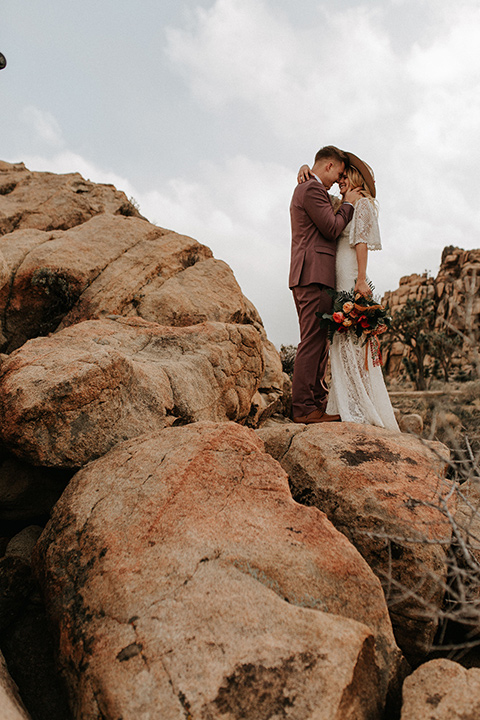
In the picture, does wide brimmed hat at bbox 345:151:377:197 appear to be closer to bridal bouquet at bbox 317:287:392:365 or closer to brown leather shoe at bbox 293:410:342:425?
bridal bouquet at bbox 317:287:392:365

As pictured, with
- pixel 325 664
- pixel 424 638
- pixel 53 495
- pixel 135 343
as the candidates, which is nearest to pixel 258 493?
pixel 325 664

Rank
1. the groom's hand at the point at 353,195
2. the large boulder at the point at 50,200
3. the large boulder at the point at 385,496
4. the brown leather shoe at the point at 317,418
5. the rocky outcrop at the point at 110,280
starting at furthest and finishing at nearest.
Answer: the large boulder at the point at 50,200 → the rocky outcrop at the point at 110,280 → the groom's hand at the point at 353,195 → the brown leather shoe at the point at 317,418 → the large boulder at the point at 385,496

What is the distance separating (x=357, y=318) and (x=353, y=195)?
1389 millimetres

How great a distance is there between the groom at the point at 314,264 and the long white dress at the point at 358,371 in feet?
0.55

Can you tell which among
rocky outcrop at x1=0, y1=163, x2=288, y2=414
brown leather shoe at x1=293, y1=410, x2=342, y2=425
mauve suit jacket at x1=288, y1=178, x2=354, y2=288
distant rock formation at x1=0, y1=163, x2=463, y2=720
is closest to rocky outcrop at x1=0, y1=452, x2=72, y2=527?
distant rock formation at x1=0, y1=163, x2=463, y2=720

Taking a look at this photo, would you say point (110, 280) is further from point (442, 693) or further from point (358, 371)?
point (442, 693)

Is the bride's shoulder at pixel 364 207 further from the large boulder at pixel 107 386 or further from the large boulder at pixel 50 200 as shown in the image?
the large boulder at pixel 50 200

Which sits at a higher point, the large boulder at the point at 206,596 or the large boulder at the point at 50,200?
the large boulder at the point at 50,200

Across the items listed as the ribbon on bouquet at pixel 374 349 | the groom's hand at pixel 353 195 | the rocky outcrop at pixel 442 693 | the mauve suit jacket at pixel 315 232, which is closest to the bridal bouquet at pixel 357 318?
the ribbon on bouquet at pixel 374 349

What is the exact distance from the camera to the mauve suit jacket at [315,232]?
4938 millimetres

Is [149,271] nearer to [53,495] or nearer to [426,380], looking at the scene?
[53,495]

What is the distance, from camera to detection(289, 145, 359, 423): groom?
492 cm

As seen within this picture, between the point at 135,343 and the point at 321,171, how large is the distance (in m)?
2.73

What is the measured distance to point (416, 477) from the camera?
321 cm
